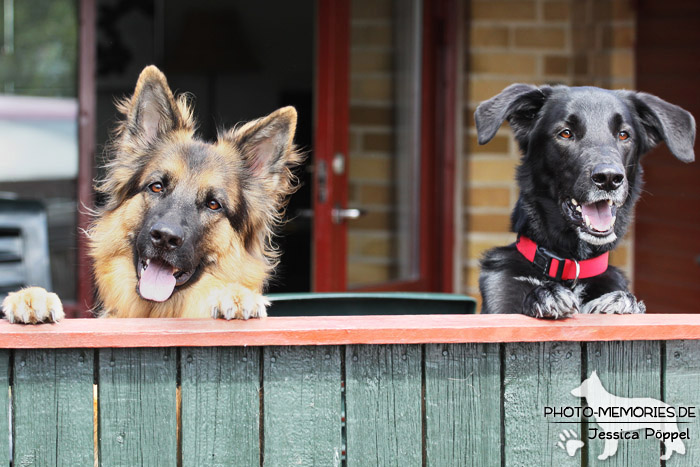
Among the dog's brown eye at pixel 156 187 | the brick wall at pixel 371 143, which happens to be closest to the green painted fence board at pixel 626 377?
the dog's brown eye at pixel 156 187

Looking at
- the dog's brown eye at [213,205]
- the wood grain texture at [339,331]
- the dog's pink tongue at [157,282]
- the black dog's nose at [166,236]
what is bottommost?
the wood grain texture at [339,331]

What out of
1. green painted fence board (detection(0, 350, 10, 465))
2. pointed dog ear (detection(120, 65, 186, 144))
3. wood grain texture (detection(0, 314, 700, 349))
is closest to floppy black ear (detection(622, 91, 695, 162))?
wood grain texture (detection(0, 314, 700, 349))

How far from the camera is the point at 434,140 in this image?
5.18 metres

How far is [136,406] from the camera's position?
1779 millimetres

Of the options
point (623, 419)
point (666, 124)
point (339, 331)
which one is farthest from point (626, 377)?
point (666, 124)

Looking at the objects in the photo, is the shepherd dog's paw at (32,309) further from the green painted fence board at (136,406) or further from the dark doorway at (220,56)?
the dark doorway at (220,56)

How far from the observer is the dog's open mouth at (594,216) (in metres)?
2.10

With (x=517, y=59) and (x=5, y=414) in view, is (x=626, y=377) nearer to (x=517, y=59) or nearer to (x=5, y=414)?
(x=5, y=414)

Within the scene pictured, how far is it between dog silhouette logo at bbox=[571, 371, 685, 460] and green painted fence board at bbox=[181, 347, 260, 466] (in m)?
0.74

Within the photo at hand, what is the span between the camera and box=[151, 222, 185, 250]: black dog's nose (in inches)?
75.5

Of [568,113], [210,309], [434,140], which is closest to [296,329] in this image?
[210,309]

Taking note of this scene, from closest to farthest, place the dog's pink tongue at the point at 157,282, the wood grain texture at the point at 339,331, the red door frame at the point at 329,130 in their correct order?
1. the wood grain texture at the point at 339,331
2. the dog's pink tongue at the point at 157,282
3. the red door frame at the point at 329,130

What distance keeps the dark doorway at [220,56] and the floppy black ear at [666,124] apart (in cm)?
339

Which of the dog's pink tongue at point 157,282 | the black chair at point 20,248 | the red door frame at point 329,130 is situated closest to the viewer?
the dog's pink tongue at point 157,282
